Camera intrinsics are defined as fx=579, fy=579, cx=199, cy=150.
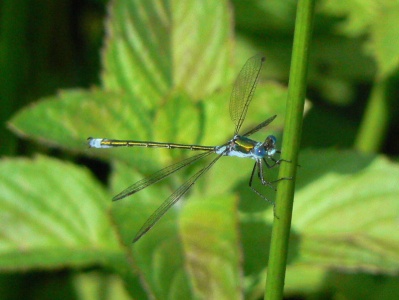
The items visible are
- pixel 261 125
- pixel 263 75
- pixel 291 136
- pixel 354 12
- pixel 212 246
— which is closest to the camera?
pixel 291 136

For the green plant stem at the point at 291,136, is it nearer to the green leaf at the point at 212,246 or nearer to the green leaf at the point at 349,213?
the green leaf at the point at 212,246

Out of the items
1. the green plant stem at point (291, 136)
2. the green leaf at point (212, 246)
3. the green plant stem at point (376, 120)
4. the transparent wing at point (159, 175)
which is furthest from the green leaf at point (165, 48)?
the green plant stem at point (291, 136)

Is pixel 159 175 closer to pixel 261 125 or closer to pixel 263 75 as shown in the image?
pixel 261 125

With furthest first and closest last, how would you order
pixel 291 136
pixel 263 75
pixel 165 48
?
pixel 263 75
pixel 165 48
pixel 291 136

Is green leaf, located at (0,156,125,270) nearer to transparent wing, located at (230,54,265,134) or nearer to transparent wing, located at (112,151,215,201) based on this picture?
transparent wing, located at (112,151,215,201)

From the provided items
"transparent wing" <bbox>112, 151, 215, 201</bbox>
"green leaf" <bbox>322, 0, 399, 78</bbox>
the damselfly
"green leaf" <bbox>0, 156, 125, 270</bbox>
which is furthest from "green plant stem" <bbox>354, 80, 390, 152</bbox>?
"green leaf" <bbox>0, 156, 125, 270</bbox>

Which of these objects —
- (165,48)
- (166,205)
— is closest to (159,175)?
(166,205)

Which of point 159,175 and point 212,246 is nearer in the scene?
point 212,246

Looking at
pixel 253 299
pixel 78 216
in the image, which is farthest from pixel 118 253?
pixel 253 299

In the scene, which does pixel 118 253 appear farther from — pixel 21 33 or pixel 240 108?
pixel 21 33
